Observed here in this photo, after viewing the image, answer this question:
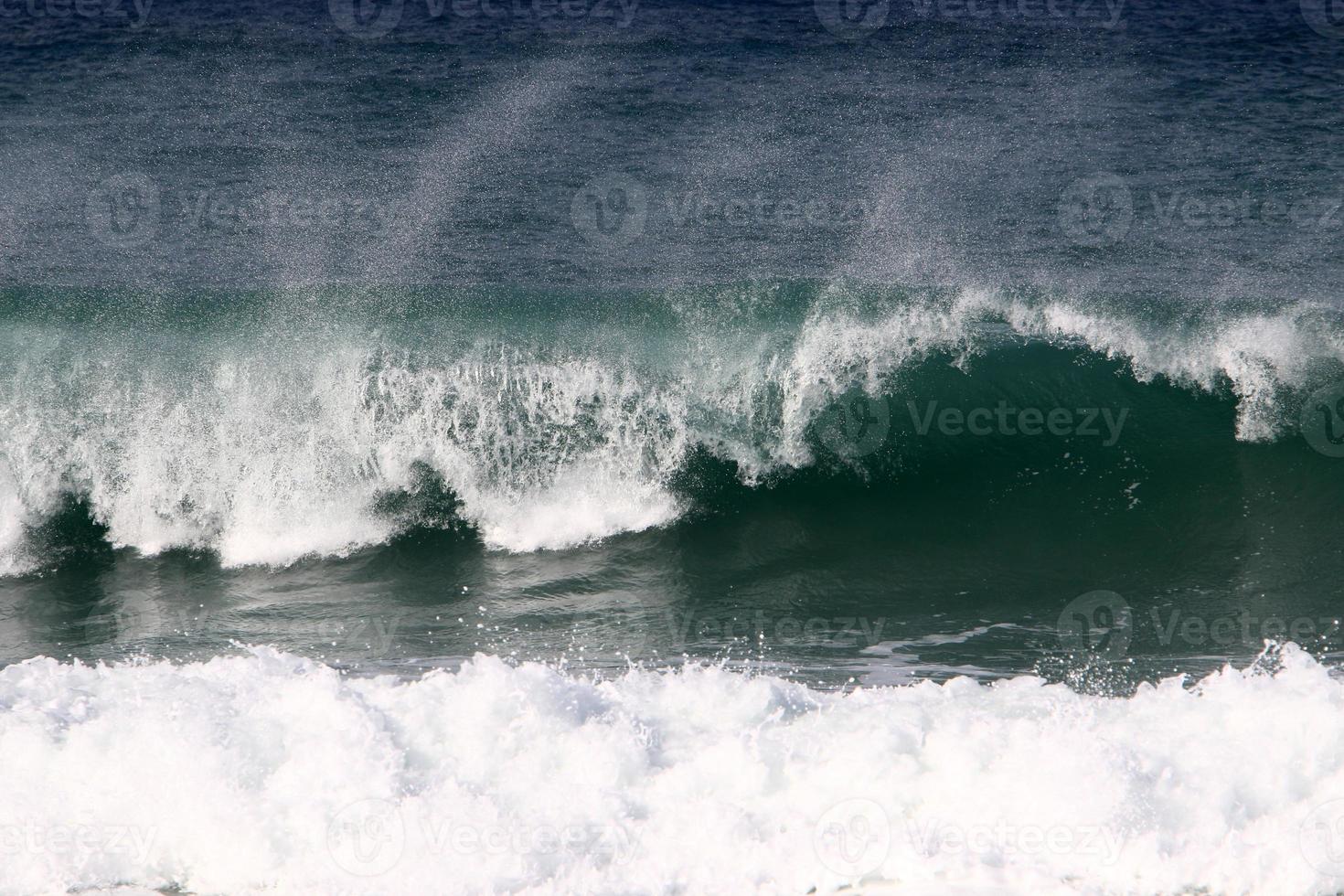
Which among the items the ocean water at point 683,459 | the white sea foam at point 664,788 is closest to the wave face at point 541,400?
the ocean water at point 683,459

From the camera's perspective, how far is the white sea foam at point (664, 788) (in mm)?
6129

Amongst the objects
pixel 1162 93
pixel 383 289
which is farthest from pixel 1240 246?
pixel 383 289

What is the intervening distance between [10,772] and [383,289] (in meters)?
7.24

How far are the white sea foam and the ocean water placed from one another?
26 millimetres

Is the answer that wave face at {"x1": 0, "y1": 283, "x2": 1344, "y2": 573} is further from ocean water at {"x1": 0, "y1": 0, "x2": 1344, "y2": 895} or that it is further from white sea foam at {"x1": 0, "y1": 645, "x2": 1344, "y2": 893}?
white sea foam at {"x1": 0, "y1": 645, "x2": 1344, "y2": 893}

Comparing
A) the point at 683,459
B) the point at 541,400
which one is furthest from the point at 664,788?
the point at 541,400

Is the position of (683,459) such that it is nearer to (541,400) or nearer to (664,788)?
(541,400)

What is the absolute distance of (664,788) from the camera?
21.3 feet

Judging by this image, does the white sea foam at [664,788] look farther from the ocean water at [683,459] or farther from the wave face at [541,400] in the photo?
the wave face at [541,400]

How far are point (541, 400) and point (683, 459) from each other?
1364mm

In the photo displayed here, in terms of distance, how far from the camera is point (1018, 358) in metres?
11.9

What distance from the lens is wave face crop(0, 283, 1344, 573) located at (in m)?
10.3

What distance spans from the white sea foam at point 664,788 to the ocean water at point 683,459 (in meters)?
0.03

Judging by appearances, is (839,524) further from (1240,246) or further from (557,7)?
(557,7)
